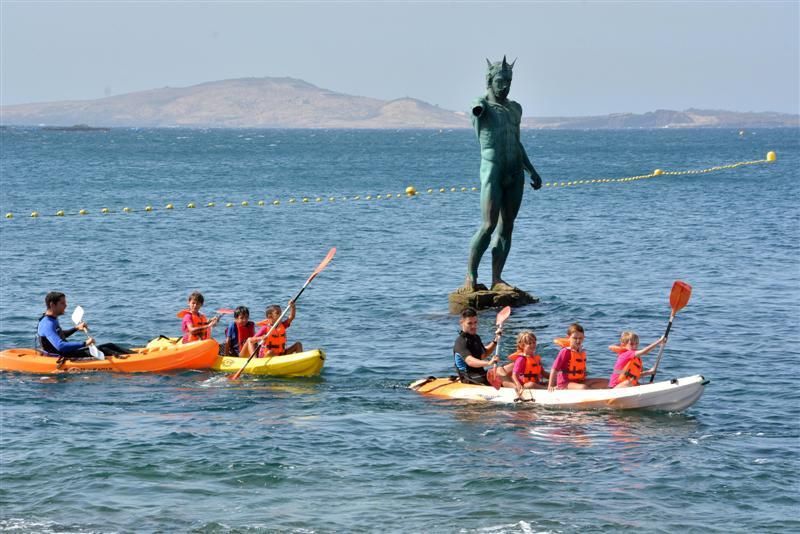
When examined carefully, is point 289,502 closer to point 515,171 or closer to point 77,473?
point 77,473

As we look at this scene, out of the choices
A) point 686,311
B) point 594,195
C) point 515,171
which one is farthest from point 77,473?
point 594,195

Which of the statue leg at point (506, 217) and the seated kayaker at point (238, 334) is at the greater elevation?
the statue leg at point (506, 217)

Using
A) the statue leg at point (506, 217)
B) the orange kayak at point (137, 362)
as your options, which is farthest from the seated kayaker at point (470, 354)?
the statue leg at point (506, 217)

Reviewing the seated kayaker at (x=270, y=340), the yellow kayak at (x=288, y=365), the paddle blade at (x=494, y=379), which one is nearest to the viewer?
the paddle blade at (x=494, y=379)

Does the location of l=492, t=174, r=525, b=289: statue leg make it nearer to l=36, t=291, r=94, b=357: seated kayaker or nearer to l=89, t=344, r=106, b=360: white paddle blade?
l=89, t=344, r=106, b=360: white paddle blade

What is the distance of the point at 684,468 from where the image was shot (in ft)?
49.8

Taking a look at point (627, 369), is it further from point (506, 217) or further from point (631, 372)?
point (506, 217)

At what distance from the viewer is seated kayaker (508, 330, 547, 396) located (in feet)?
57.3

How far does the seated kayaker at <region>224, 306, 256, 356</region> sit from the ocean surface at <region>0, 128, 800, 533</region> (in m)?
0.98

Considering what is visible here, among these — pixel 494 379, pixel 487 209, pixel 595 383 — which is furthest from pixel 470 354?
pixel 487 209

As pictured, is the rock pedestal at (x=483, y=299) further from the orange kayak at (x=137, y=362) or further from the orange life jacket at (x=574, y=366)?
the orange life jacket at (x=574, y=366)

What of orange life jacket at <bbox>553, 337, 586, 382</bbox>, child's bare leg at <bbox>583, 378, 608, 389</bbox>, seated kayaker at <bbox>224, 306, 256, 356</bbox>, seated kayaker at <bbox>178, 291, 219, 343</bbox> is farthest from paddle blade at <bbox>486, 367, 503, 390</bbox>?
seated kayaker at <bbox>178, 291, 219, 343</bbox>

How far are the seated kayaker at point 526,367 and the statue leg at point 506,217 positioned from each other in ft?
20.9

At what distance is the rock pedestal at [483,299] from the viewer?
2445 centimetres
